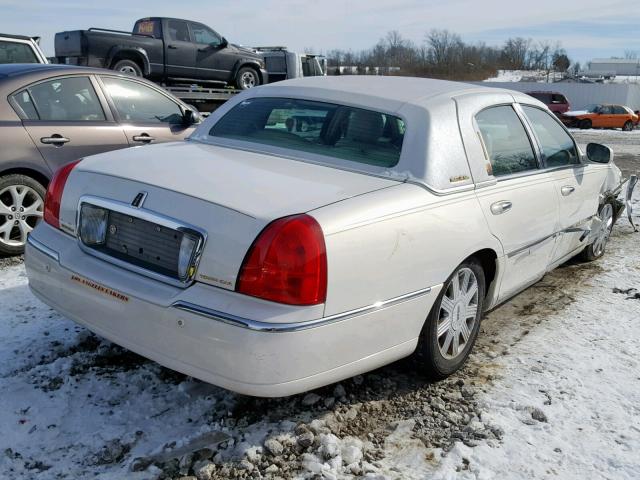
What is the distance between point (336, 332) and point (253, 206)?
2.03 ft

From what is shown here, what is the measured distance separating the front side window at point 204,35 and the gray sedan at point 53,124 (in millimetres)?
9301

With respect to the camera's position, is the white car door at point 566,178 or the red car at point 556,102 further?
the red car at point 556,102

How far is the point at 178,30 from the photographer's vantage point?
14539 mm

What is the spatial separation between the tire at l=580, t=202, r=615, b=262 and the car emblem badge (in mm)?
4241

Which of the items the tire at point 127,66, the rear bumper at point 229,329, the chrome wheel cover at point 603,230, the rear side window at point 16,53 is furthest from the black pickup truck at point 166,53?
the rear bumper at point 229,329

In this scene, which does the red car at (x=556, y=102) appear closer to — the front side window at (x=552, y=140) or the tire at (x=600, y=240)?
the tire at (x=600, y=240)

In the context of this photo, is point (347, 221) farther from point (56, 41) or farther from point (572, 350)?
point (56, 41)

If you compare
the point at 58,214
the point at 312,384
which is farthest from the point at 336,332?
the point at 58,214

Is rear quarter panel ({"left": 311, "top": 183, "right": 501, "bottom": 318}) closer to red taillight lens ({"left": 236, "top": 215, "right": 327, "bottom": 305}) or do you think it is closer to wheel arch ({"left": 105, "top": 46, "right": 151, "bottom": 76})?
red taillight lens ({"left": 236, "top": 215, "right": 327, "bottom": 305})

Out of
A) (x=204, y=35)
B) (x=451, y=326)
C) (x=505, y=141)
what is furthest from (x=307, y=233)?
(x=204, y=35)

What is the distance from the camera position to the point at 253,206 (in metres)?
2.64

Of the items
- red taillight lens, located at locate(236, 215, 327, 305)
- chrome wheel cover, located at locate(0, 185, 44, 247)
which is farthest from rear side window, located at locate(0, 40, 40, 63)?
red taillight lens, located at locate(236, 215, 327, 305)

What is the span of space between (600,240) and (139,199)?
14.7 feet

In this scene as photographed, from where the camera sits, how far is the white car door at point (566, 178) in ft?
14.5
